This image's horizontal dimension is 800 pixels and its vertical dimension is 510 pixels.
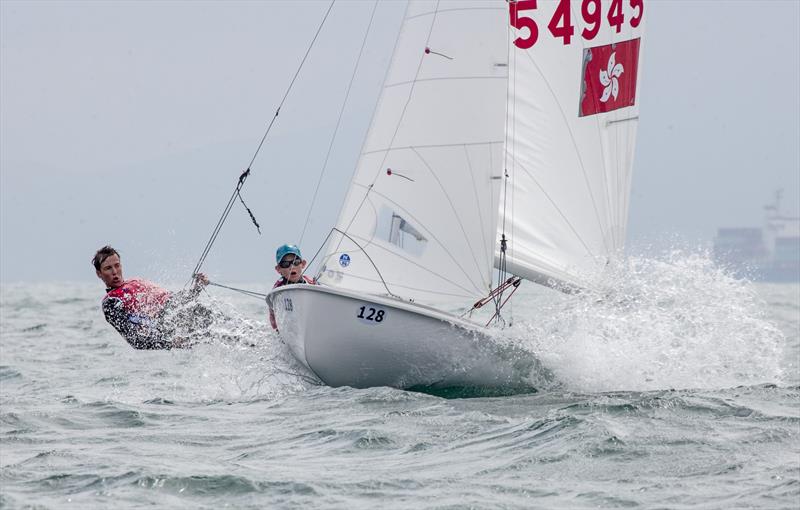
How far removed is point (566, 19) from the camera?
881cm

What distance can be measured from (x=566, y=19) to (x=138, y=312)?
3744 millimetres

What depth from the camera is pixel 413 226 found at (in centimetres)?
793

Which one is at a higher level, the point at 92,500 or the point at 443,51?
the point at 443,51

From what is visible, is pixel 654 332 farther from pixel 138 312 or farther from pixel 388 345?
pixel 138 312

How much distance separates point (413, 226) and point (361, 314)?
41.3 inches

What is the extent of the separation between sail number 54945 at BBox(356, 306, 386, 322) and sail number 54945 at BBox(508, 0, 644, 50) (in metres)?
2.66

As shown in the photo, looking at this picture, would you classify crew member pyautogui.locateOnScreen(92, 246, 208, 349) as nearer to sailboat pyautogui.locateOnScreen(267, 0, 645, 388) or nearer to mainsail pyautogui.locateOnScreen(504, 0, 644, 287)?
sailboat pyautogui.locateOnScreen(267, 0, 645, 388)

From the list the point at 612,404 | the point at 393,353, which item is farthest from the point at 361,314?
the point at 612,404

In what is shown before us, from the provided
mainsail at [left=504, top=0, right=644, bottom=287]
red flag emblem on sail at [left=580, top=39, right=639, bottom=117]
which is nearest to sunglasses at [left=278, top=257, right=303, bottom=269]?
mainsail at [left=504, top=0, right=644, bottom=287]

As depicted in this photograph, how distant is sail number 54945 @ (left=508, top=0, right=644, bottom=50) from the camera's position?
8.66 m

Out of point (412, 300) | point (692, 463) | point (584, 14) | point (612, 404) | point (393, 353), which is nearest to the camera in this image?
point (692, 463)

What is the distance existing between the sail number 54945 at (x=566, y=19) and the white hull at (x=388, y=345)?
8.37 feet

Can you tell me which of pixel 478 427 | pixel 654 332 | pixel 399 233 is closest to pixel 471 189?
pixel 399 233

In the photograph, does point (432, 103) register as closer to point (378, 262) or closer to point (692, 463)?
point (378, 262)
